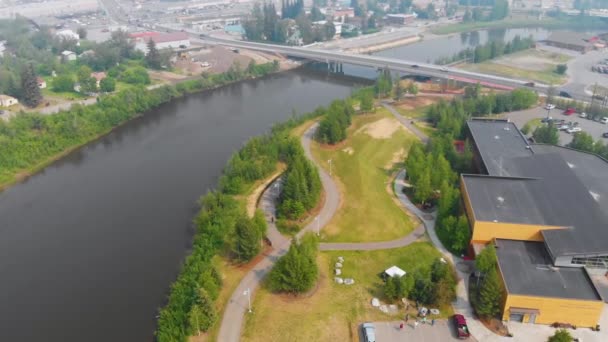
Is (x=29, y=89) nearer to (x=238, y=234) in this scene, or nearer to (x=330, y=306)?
(x=238, y=234)

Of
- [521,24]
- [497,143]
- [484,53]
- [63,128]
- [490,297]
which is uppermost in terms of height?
[521,24]

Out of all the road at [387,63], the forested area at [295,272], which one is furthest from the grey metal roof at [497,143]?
the road at [387,63]

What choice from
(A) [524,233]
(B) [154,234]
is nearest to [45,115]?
(B) [154,234]

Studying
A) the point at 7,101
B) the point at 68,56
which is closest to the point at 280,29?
the point at 68,56

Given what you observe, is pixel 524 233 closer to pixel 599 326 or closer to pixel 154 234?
pixel 599 326

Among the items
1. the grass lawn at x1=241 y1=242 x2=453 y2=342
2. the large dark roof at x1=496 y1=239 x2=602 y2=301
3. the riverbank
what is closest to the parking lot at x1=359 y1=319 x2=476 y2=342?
the grass lawn at x1=241 y1=242 x2=453 y2=342

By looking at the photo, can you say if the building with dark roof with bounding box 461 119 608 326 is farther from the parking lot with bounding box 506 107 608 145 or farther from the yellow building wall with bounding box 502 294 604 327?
the parking lot with bounding box 506 107 608 145

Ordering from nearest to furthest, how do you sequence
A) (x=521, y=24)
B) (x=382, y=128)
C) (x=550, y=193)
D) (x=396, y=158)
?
(x=550, y=193)
(x=396, y=158)
(x=382, y=128)
(x=521, y=24)

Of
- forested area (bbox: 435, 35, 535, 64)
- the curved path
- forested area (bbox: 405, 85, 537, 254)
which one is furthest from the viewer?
forested area (bbox: 435, 35, 535, 64)
